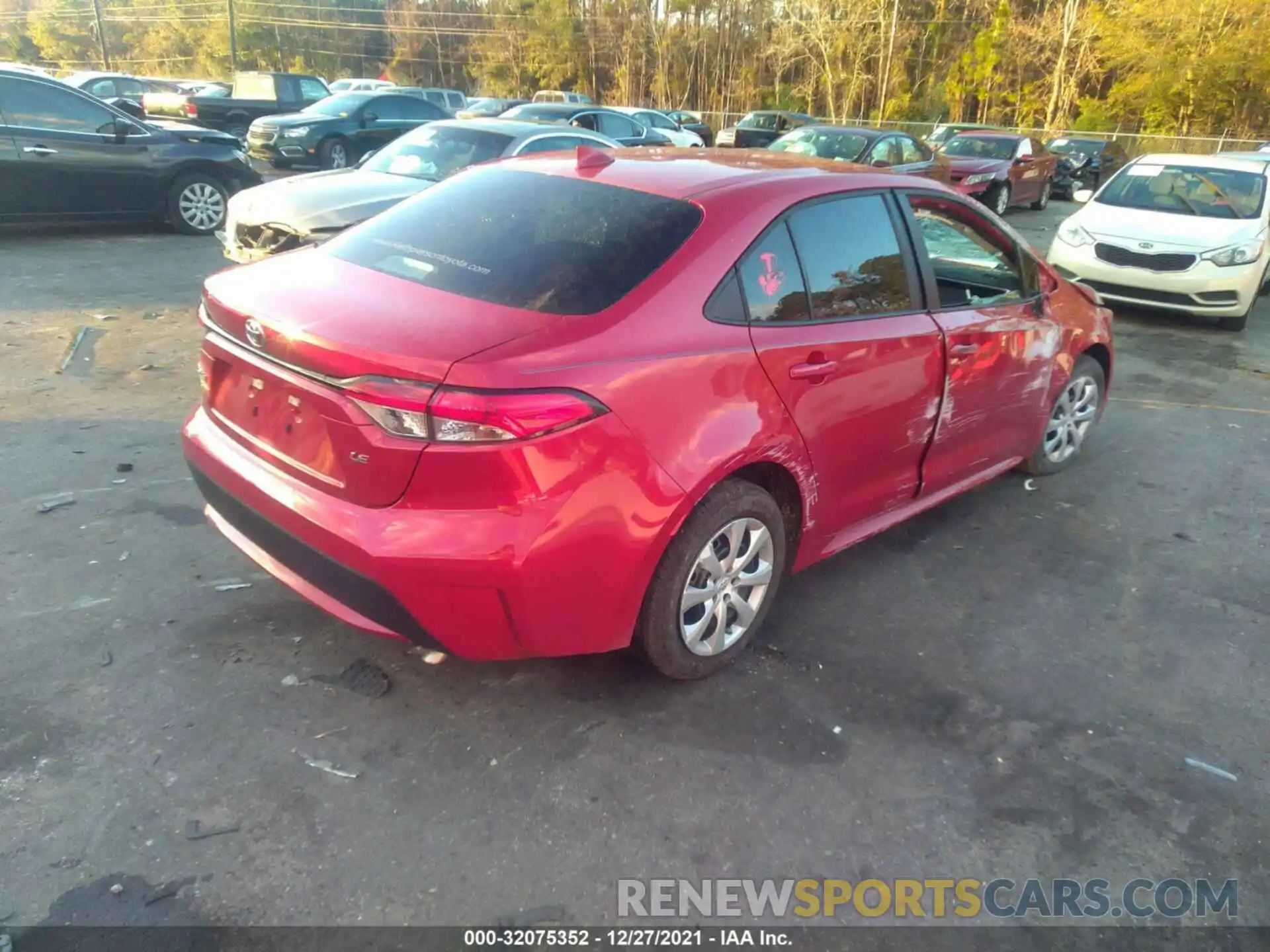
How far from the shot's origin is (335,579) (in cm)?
267

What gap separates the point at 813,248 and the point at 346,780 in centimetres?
236

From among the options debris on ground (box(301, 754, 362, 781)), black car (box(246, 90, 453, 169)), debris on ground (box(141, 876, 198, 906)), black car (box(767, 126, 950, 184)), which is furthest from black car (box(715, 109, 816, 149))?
debris on ground (box(141, 876, 198, 906))

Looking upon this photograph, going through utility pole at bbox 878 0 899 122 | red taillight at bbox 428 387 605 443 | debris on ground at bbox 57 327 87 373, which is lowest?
debris on ground at bbox 57 327 87 373

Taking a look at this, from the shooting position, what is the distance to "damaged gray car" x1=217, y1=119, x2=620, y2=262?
297 inches

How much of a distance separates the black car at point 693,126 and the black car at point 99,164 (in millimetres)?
18957

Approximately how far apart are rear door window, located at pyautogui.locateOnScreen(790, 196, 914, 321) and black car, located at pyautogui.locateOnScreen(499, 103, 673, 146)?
10.8 meters

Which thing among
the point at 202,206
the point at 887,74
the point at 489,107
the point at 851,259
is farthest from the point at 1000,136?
the point at 887,74

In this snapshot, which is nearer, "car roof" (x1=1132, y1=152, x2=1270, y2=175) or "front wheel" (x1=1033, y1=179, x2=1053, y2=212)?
"car roof" (x1=1132, y1=152, x2=1270, y2=175)

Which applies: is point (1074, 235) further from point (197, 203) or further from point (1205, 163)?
point (197, 203)

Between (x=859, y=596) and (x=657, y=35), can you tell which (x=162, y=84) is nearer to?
(x=657, y=35)

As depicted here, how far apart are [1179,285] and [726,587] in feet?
25.0

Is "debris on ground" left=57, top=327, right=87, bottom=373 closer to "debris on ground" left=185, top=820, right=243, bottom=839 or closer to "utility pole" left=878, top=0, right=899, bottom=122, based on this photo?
"debris on ground" left=185, top=820, right=243, bottom=839

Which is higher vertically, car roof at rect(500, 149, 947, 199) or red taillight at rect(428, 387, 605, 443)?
car roof at rect(500, 149, 947, 199)

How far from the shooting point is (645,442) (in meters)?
2.65
